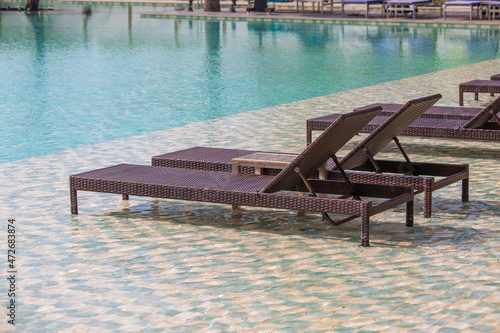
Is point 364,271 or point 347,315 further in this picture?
point 364,271

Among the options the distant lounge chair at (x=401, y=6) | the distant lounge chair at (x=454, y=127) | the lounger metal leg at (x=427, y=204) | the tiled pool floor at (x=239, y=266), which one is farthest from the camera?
the distant lounge chair at (x=401, y=6)

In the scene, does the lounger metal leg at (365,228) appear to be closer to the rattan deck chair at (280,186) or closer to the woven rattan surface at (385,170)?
the rattan deck chair at (280,186)

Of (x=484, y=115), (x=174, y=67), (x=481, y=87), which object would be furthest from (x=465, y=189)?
(x=174, y=67)

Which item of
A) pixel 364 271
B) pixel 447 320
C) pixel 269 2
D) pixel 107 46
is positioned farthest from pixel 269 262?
pixel 269 2

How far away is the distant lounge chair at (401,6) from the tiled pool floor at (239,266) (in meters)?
20.5

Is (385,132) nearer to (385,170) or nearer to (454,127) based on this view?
(385,170)

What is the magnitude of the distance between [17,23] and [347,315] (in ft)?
83.2

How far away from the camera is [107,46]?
19.9 m

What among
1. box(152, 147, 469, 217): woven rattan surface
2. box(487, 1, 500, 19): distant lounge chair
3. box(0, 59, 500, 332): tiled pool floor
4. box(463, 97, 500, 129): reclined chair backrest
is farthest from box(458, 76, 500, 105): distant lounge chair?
box(487, 1, 500, 19): distant lounge chair

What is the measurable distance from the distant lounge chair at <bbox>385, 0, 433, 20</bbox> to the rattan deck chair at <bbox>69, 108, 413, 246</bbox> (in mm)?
21762

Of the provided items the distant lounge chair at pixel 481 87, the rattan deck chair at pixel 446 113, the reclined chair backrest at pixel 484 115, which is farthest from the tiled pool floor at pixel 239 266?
the distant lounge chair at pixel 481 87

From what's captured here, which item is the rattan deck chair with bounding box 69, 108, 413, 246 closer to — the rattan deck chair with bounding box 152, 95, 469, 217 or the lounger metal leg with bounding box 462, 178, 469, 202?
the rattan deck chair with bounding box 152, 95, 469, 217

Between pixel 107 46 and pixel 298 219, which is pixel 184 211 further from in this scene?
pixel 107 46

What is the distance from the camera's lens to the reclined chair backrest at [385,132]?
569 cm
